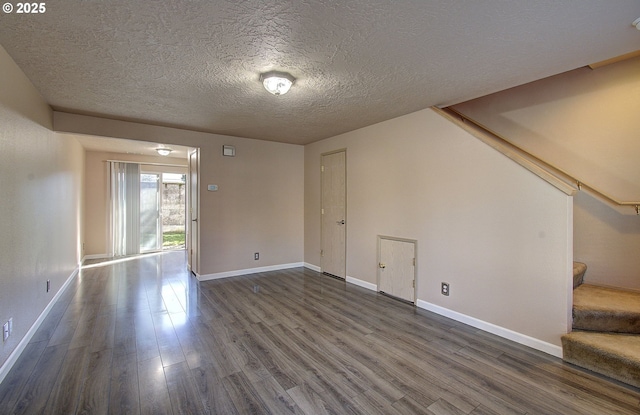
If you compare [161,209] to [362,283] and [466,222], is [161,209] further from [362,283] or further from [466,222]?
[466,222]

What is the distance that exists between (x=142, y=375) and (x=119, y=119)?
3.41 metres

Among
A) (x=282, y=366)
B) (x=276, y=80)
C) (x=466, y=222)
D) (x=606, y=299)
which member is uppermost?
(x=276, y=80)

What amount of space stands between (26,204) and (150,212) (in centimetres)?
474

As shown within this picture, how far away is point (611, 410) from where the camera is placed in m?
1.73

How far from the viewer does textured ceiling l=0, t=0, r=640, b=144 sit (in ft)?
5.44

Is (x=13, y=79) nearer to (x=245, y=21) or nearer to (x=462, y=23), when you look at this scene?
(x=245, y=21)

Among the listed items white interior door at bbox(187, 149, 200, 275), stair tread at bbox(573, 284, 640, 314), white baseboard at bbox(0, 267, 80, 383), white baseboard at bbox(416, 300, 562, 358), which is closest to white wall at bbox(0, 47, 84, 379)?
white baseboard at bbox(0, 267, 80, 383)

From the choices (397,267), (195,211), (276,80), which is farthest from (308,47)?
(195,211)

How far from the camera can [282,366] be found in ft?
7.27

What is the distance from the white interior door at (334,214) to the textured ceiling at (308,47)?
1636 mm

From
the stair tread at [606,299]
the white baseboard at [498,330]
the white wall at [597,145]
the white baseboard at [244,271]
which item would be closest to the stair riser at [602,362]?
the white baseboard at [498,330]

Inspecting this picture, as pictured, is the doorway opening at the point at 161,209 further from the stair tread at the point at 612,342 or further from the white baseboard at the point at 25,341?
the stair tread at the point at 612,342

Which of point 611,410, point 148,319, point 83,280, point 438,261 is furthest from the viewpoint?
point 83,280

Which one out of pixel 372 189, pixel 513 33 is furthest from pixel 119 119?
pixel 513 33
